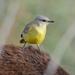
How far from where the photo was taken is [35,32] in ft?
23.6

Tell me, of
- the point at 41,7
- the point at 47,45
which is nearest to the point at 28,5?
the point at 41,7

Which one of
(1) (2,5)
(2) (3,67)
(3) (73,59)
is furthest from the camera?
(1) (2,5)

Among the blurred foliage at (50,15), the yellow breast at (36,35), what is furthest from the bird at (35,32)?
the blurred foliage at (50,15)

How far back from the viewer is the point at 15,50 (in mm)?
6289

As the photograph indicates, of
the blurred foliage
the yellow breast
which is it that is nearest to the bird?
the yellow breast

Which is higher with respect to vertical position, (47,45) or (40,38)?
(40,38)

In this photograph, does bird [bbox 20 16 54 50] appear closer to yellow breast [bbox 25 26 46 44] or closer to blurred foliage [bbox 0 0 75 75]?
yellow breast [bbox 25 26 46 44]

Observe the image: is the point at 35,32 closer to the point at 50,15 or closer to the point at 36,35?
the point at 36,35

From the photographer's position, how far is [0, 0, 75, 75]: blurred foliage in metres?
9.79

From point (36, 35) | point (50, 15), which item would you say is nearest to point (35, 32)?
point (36, 35)

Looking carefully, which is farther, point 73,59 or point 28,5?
point 28,5

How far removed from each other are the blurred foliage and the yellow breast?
7.51 ft

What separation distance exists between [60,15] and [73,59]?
1.12m

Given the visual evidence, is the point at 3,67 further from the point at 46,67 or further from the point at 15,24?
the point at 15,24
